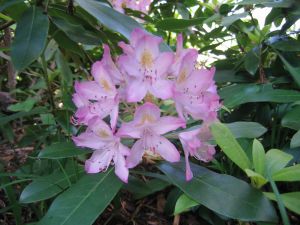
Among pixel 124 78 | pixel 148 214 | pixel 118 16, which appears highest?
pixel 118 16

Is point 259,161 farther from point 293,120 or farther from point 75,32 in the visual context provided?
point 75,32

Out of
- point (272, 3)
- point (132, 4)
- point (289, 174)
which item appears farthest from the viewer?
point (132, 4)

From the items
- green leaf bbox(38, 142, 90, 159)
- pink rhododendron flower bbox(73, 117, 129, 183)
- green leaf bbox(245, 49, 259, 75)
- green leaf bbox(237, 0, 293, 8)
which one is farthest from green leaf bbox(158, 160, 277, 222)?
green leaf bbox(237, 0, 293, 8)

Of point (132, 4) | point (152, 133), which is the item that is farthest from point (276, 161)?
point (132, 4)

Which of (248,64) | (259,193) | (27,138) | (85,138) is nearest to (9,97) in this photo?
(27,138)

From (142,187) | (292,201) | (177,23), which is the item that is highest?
(177,23)

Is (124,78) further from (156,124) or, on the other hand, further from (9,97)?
(9,97)
